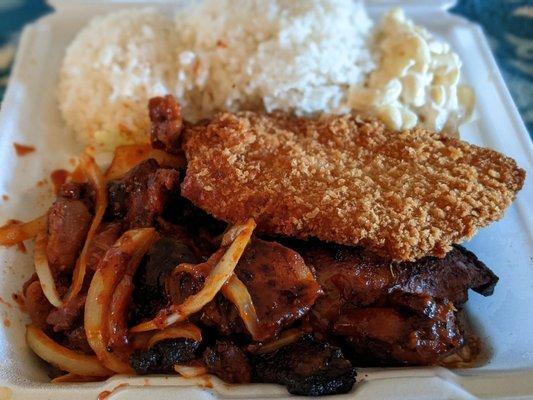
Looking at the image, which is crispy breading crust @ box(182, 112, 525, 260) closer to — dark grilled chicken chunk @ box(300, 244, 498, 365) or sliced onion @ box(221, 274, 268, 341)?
dark grilled chicken chunk @ box(300, 244, 498, 365)

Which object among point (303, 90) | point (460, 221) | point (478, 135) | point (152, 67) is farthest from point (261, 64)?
point (460, 221)

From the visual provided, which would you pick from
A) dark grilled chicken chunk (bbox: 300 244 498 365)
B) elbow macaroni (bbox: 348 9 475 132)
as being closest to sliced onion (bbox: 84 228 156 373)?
dark grilled chicken chunk (bbox: 300 244 498 365)

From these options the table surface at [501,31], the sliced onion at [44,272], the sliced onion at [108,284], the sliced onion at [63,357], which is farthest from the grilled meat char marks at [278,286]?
the table surface at [501,31]

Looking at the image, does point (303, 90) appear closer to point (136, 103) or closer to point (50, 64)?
point (136, 103)

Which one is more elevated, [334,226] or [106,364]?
[334,226]

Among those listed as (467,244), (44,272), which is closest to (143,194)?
(44,272)

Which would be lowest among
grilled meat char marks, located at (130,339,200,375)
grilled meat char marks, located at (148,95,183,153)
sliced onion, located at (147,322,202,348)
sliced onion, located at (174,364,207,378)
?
sliced onion, located at (174,364,207,378)

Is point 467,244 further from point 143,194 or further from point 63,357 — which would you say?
point 63,357
